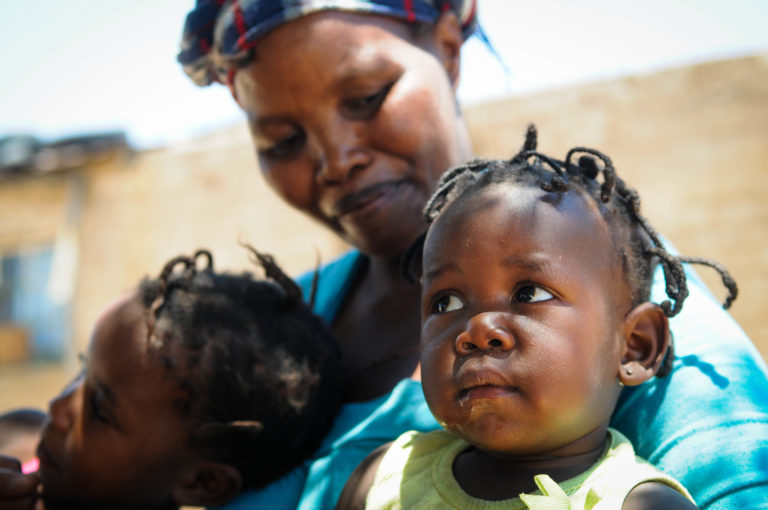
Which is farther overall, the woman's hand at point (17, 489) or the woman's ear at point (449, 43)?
the woman's ear at point (449, 43)

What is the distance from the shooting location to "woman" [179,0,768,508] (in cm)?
205

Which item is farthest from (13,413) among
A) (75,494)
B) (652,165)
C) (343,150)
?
(652,165)

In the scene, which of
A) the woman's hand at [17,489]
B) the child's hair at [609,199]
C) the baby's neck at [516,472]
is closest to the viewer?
the baby's neck at [516,472]

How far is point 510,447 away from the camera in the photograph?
4.99 feet

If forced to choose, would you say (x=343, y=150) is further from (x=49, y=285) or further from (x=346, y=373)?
(x=49, y=285)

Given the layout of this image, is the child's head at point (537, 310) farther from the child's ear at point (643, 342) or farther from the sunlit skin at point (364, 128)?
the sunlit skin at point (364, 128)

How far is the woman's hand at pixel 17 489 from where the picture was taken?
2230 millimetres

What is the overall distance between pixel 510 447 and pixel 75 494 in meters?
1.47

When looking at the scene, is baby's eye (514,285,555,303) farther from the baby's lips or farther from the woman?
the baby's lips

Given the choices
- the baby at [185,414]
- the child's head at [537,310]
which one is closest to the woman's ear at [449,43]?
the child's head at [537,310]

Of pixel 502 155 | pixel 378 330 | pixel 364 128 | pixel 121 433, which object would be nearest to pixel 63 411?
pixel 121 433

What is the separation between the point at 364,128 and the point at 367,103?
0.08 m

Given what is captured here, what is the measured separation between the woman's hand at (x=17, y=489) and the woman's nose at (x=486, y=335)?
143 centimetres

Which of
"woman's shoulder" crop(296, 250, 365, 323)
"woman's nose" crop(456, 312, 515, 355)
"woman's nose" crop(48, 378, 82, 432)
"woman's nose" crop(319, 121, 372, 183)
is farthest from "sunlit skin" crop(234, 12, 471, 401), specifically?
"woman's nose" crop(48, 378, 82, 432)
